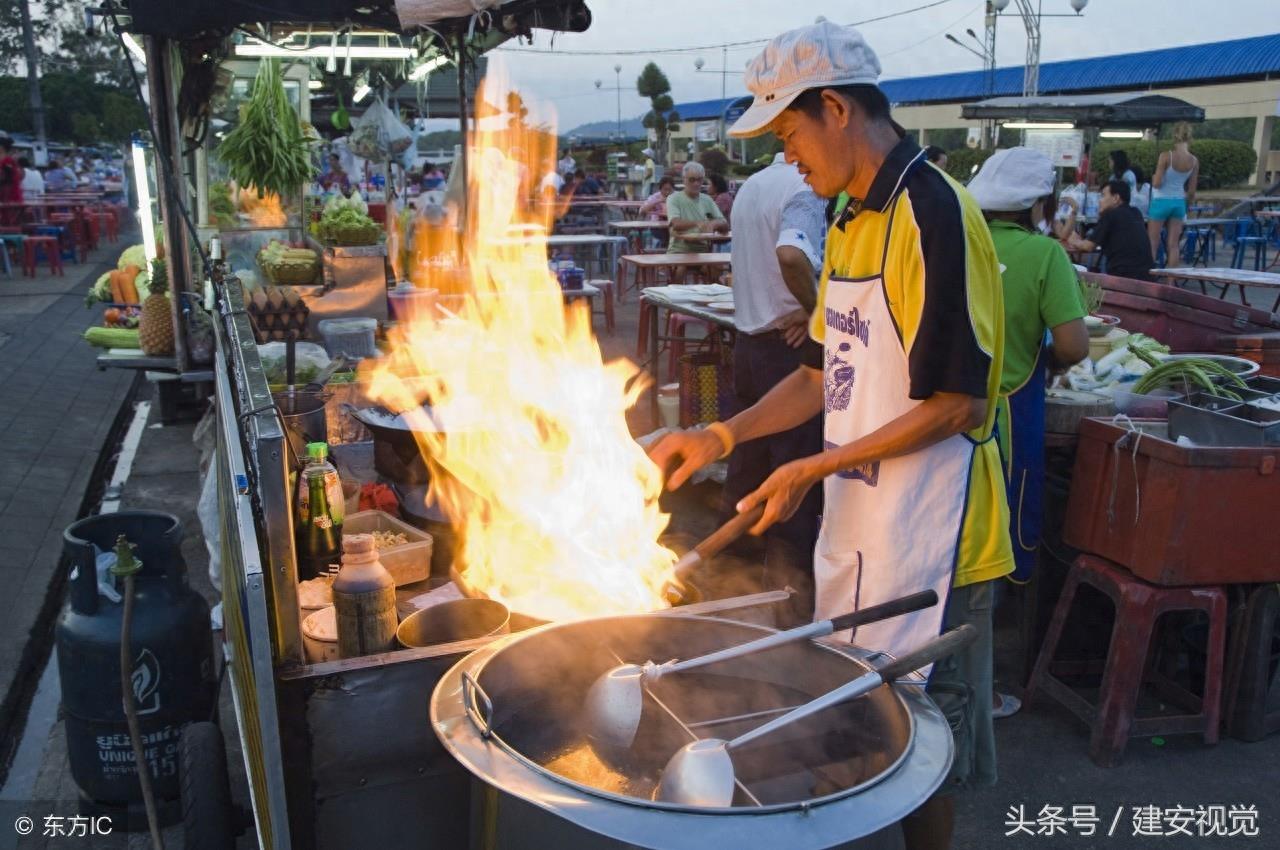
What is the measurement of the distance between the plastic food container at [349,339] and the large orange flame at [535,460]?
0.69ft

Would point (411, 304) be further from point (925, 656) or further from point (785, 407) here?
point (925, 656)

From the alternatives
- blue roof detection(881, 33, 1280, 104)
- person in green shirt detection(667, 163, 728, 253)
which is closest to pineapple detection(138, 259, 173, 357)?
person in green shirt detection(667, 163, 728, 253)

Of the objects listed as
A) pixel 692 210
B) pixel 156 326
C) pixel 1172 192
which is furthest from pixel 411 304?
pixel 1172 192

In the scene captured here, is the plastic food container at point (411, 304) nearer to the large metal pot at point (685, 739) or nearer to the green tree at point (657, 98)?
the large metal pot at point (685, 739)

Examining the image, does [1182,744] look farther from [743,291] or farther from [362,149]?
[362,149]

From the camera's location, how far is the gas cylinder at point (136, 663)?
3377 millimetres

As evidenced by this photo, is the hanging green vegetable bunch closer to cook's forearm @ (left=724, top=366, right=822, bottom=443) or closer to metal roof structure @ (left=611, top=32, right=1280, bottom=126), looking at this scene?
cook's forearm @ (left=724, top=366, right=822, bottom=443)

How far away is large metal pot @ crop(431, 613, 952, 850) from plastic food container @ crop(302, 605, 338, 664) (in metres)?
0.84

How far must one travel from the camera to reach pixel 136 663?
11.0 ft

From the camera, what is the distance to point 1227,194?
96.7 ft

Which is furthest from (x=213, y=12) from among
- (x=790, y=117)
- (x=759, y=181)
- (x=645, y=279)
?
(x=645, y=279)

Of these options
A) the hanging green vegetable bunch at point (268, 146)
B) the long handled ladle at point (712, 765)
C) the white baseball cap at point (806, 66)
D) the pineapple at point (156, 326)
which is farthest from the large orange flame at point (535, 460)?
the pineapple at point (156, 326)

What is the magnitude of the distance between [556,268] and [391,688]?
367 inches

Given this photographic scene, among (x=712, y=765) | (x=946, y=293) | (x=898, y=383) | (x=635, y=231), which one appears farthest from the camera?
(x=635, y=231)
